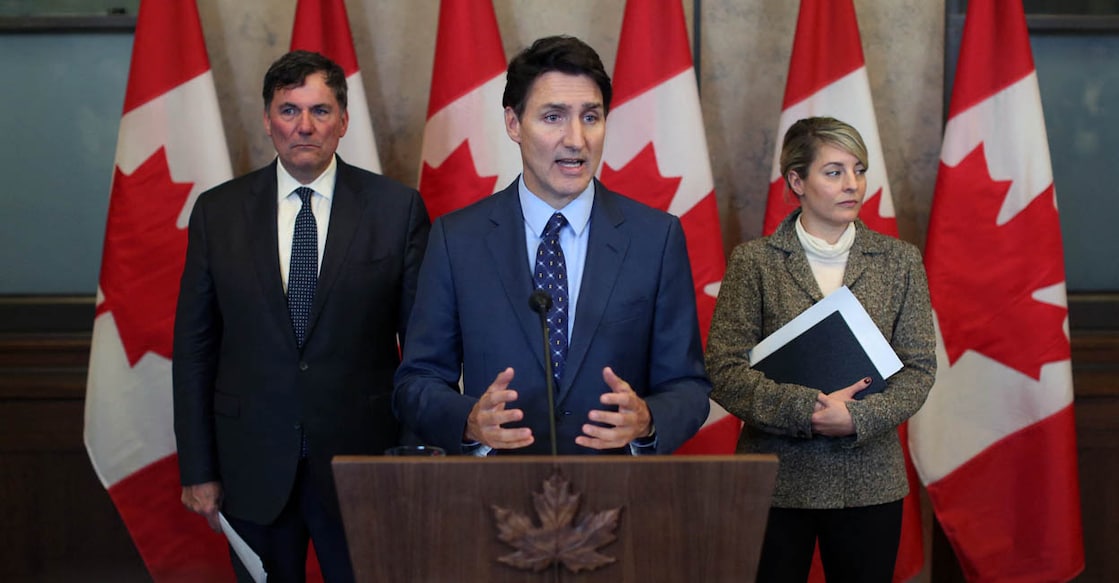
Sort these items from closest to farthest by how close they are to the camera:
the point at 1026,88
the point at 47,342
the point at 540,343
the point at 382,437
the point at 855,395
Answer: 1. the point at 540,343
2. the point at 855,395
3. the point at 382,437
4. the point at 1026,88
5. the point at 47,342

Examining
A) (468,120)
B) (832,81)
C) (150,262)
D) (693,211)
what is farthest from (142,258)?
(832,81)

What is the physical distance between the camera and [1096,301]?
11.1 feet

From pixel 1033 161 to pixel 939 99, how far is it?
16.4 inches

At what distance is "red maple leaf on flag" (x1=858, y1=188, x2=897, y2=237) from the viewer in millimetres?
3018

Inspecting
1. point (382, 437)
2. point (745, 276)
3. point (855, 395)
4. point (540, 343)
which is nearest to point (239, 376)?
point (382, 437)

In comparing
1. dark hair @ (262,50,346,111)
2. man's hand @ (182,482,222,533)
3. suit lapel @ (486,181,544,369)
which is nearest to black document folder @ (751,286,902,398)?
suit lapel @ (486,181,544,369)

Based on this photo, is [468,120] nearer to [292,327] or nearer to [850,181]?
[292,327]

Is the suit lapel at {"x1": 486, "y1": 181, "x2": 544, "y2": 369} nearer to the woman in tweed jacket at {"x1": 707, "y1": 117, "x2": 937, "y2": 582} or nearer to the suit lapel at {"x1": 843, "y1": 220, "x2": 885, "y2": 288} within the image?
the woman in tweed jacket at {"x1": 707, "y1": 117, "x2": 937, "y2": 582}

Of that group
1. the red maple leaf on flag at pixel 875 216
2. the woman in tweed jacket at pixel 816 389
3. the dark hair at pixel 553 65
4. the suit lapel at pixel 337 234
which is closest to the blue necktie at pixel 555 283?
the dark hair at pixel 553 65

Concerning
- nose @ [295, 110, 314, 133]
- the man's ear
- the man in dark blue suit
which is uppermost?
nose @ [295, 110, 314, 133]

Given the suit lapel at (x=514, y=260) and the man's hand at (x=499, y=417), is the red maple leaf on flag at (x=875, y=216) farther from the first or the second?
the man's hand at (x=499, y=417)

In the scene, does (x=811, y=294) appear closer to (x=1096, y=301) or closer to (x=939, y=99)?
(x=939, y=99)

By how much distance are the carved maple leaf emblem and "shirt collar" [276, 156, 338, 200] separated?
136cm

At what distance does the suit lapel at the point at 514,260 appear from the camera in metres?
1.78
